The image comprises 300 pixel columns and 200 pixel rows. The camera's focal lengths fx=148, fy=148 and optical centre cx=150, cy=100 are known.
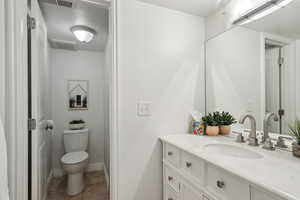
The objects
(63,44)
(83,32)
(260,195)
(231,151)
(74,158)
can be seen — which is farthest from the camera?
(63,44)

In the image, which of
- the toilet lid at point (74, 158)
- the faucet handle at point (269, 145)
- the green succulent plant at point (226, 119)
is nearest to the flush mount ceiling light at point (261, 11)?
the green succulent plant at point (226, 119)

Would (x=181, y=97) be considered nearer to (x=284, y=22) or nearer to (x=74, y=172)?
(x=284, y=22)

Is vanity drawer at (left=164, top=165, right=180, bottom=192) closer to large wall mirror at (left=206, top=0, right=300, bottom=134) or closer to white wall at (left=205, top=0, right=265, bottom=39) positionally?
large wall mirror at (left=206, top=0, right=300, bottom=134)

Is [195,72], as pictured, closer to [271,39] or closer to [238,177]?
[271,39]

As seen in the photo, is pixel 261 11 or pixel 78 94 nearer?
pixel 261 11

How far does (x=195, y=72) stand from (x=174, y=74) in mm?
275

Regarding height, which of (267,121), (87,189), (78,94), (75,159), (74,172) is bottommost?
(87,189)

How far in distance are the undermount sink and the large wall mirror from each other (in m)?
0.27

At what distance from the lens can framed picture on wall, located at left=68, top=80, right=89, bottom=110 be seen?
2.69m

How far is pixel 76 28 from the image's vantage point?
75.5 inches

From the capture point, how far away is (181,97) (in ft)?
5.04

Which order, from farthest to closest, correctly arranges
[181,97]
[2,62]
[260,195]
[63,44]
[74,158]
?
[63,44] < [74,158] < [181,97] < [2,62] < [260,195]

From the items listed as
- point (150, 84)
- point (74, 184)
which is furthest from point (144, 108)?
point (74, 184)

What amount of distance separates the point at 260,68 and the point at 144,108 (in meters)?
1.00
